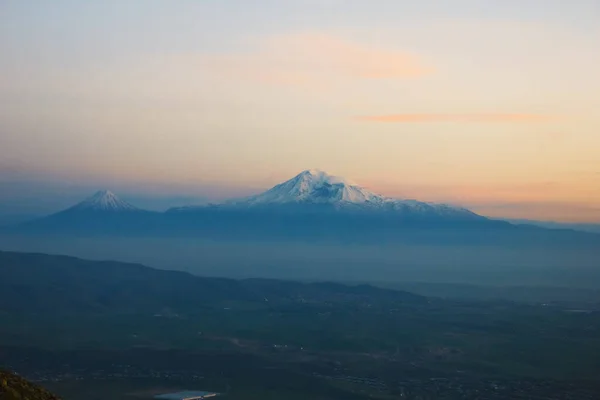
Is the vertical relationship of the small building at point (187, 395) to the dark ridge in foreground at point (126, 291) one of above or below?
below

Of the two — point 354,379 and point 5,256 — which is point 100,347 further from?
point 5,256

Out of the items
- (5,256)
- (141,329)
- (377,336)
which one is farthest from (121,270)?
(377,336)

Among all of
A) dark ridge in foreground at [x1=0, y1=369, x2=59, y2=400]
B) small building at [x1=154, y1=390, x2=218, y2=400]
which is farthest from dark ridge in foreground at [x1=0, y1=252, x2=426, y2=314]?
dark ridge in foreground at [x1=0, y1=369, x2=59, y2=400]

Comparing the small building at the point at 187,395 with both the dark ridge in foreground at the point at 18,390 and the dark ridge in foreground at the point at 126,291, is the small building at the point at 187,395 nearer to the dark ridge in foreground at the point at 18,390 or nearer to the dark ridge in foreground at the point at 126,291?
the dark ridge in foreground at the point at 18,390

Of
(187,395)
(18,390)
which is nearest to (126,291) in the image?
(187,395)

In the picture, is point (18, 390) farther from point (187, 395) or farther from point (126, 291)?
point (126, 291)

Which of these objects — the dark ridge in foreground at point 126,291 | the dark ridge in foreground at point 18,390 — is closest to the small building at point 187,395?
the dark ridge in foreground at point 18,390

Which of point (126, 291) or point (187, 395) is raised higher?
point (126, 291)

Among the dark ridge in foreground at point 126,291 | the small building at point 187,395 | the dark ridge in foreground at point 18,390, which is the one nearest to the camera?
the dark ridge in foreground at point 18,390

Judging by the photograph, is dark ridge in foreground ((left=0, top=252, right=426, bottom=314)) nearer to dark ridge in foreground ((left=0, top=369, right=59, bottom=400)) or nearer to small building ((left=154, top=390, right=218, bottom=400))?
small building ((left=154, top=390, right=218, bottom=400))
